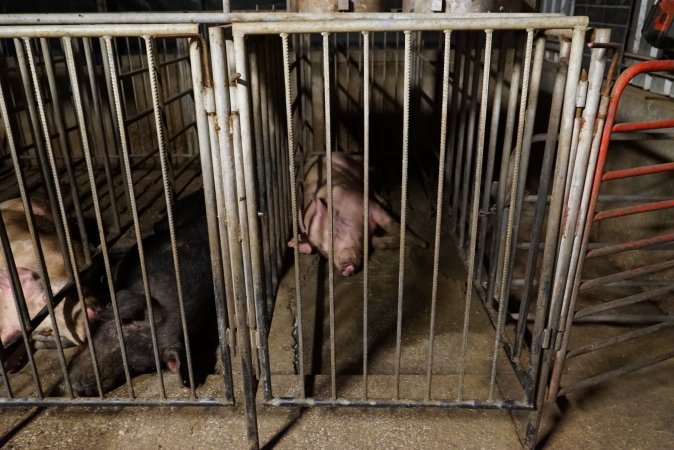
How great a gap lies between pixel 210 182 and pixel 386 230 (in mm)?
2674

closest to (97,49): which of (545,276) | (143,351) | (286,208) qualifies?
(286,208)

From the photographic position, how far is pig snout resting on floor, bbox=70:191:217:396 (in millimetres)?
2713

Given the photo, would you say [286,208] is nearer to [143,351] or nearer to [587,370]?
[143,351]

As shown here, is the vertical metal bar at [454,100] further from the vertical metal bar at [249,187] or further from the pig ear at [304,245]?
the vertical metal bar at [249,187]

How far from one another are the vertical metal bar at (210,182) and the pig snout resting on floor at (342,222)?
1.65 metres

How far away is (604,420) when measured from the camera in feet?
8.20

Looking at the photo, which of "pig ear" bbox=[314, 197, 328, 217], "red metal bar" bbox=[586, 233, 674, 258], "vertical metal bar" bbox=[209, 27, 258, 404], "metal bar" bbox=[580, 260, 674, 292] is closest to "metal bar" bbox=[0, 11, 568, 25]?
"vertical metal bar" bbox=[209, 27, 258, 404]

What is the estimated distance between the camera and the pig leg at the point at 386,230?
14.5ft

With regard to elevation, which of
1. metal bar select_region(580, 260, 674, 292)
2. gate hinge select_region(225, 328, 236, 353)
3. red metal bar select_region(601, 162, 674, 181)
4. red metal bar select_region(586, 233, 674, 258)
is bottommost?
gate hinge select_region(225, 328, 236, 353)

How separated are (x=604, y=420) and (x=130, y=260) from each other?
289cm

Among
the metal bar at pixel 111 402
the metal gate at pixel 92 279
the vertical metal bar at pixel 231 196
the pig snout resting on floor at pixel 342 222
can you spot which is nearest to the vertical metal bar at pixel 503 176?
the pig snout resting on floor at pixel 342 222

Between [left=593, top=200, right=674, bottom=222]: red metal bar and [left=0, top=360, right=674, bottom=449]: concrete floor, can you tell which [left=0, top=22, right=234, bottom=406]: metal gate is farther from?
[left=593, top=200, right=674, bottom=222]: red metal bar

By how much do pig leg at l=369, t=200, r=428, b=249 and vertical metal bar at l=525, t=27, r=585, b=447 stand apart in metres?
2.11

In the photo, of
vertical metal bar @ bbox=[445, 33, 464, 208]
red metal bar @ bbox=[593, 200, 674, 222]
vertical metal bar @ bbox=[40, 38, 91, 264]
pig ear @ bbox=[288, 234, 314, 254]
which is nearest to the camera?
red metal bar @ bbox=[593, 200, 674, 222]
